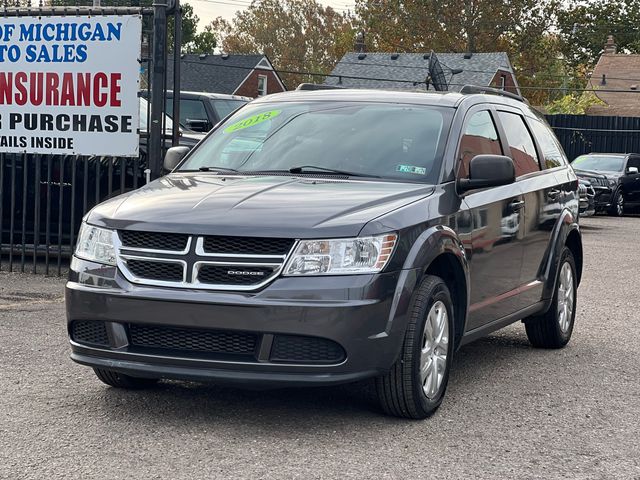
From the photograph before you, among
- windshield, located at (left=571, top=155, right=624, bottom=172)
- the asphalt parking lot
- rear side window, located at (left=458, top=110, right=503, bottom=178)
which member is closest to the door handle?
rear side window, located at (left=458, top=110, right=503, bottom=178)

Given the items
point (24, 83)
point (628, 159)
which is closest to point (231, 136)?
point (24, 83)

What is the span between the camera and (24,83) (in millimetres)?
11352

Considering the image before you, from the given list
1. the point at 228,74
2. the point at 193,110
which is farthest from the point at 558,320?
the point at 228,74

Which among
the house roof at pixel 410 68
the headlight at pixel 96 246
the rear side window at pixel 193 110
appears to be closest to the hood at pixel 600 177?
the rear side window at pixel 193 110

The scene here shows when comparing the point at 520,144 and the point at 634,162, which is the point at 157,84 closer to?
→ the point at 520,144

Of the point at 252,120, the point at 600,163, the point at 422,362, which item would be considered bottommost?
the point at 600,163

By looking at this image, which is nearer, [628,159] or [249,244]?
[249,244]

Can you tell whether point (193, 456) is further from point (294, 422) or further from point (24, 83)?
point (24, 83)

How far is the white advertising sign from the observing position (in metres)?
11.1

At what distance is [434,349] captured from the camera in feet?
19.5

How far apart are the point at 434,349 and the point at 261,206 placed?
1.19 metres

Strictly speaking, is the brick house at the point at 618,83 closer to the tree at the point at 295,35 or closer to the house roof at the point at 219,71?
the house roof at the point at 219,71

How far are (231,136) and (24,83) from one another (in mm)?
4865

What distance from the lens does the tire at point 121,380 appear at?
20.4ft
